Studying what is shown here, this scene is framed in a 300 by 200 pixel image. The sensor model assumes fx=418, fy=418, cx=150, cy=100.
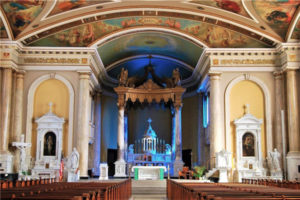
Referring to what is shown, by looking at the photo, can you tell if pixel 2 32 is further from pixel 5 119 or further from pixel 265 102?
pixel 265 102

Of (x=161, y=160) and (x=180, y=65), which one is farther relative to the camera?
(x=180, y=65)

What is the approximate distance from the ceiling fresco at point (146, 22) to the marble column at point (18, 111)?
206cm

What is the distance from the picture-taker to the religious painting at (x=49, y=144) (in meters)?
21.6

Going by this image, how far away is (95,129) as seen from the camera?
26234 mm

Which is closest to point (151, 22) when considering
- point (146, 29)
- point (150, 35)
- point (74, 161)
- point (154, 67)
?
point (146, 29)

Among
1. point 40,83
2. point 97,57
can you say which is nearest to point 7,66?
point 40,83

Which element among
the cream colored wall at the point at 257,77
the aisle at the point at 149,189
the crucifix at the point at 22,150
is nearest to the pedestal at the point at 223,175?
the aisle at the point at 149,189

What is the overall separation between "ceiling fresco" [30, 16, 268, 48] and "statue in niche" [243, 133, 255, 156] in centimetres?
481

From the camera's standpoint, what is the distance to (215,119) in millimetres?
21672

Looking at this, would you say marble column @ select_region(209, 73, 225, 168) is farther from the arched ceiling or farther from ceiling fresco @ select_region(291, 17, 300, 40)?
ceiling fresco @ select_region(291, 17, 300, 40)

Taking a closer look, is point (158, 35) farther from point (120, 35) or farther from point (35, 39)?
point (35, 39)

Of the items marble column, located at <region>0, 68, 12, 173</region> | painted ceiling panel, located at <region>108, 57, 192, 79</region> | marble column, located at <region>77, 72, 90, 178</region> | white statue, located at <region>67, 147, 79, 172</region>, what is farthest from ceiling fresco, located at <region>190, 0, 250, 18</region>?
marble column, located at <region>0, 68, 12, 173</region>

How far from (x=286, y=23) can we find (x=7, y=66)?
14.0m

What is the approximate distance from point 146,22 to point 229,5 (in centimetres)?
472
